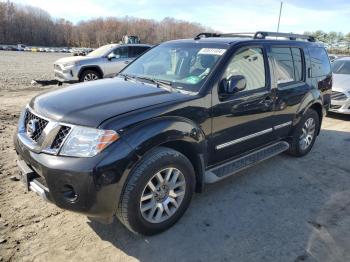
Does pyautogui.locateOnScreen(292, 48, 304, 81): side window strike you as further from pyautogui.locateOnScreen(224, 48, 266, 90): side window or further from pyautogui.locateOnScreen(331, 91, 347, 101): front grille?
pyautogui.locateOnScreen(331, 91, 347, 101): front grille

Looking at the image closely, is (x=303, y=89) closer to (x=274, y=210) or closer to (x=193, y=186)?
(x=274, y=210)

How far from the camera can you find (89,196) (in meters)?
2.66

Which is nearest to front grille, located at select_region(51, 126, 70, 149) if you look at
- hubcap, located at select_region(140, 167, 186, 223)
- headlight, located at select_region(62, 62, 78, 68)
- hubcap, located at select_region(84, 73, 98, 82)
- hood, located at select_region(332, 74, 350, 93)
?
hubcap, located at select_region(140, 167, 186, 223)

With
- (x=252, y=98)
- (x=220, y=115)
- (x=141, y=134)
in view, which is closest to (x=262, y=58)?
(x=252, y=98)

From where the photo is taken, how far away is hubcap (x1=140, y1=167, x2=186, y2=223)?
3.08m

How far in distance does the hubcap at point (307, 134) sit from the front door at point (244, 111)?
109cm

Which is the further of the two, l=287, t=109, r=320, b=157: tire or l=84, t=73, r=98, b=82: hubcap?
l=84, t=73, r=98, b=82: hubcap

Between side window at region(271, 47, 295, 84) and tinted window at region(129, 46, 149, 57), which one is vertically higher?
side window at region(271, 47, 295, 84)

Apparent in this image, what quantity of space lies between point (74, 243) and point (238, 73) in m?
2.51

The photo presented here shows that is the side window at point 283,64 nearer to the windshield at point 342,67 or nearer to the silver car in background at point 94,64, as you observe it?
the windshield at point 342,67

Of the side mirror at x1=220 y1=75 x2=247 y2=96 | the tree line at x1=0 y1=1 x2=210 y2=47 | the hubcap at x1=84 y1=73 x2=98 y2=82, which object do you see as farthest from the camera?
the tree line at x1=0 y1=1 x2=210 y2=47

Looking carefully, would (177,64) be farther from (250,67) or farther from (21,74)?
(21,74)

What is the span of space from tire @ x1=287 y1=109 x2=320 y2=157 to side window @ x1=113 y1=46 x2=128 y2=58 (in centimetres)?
850

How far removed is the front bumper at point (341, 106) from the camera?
8133mm
